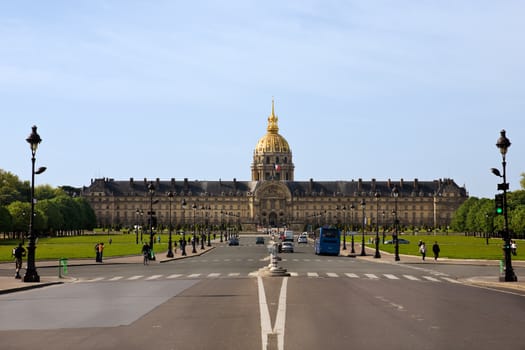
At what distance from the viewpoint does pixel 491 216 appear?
133m

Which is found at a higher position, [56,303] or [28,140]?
[28,140]

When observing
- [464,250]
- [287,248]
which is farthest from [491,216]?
[287,248]

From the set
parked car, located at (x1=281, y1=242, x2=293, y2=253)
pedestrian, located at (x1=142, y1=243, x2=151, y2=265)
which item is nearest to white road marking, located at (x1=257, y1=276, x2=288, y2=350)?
pedestrian, located at (x1=142, y1=243, x2=151, y2=265)

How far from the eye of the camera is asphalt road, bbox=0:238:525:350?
15.2 m

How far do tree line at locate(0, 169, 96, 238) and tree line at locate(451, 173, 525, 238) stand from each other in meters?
66.0

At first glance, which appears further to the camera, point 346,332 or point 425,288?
point 425,288

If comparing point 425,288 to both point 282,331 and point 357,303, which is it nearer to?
point 357,303

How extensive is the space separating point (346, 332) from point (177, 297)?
33.3ft

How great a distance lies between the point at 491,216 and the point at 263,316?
119898 mm

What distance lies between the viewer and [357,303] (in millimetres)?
23047

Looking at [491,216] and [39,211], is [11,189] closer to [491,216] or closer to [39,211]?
[39,211]

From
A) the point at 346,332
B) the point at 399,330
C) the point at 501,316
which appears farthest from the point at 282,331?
the point at 501,316

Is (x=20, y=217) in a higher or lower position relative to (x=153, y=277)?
higher

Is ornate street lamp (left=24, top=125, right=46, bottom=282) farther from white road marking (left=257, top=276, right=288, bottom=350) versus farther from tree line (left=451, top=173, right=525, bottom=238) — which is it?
tree line (left=451, top=173, right=525, bottom=238)
